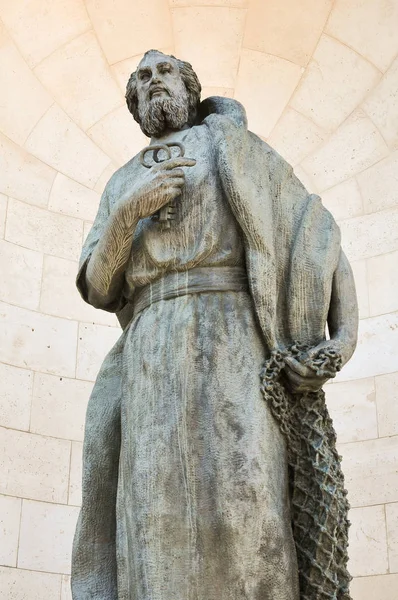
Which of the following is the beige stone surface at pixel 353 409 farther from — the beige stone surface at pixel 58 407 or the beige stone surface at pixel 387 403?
the beige stone surface at pixel 58 407

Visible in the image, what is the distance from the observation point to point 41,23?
8.63 meters

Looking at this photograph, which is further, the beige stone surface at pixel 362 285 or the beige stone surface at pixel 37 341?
the beige stone surface at pixel 362 285

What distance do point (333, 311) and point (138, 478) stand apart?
35.1 inches

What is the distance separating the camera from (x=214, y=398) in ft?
14.0

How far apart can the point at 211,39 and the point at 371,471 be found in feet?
10.1

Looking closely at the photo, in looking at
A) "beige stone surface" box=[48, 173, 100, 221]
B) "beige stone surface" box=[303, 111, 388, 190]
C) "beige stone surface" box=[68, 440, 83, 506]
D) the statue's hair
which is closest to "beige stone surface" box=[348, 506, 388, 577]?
"beige stone surface" box=[68, 440, 83, 506]

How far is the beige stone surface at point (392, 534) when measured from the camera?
7488mm

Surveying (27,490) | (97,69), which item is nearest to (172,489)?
(27,490)

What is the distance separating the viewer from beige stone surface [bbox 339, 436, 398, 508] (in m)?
7.66

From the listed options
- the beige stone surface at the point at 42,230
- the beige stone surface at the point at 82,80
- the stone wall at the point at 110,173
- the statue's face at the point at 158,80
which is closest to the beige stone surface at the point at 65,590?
the stone wall at the point at 110,173

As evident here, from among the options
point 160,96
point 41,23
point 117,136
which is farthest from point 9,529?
point 160,96

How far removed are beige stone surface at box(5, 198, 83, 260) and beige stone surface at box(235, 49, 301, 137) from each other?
1406 mm

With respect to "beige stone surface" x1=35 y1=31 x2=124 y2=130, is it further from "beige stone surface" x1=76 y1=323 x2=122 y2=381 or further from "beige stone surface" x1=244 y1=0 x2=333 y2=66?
"beige stone surface" x1=76 y1=323 x2=122 y2=381

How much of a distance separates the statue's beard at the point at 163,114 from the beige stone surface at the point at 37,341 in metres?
3.17
